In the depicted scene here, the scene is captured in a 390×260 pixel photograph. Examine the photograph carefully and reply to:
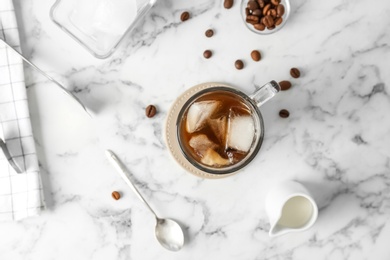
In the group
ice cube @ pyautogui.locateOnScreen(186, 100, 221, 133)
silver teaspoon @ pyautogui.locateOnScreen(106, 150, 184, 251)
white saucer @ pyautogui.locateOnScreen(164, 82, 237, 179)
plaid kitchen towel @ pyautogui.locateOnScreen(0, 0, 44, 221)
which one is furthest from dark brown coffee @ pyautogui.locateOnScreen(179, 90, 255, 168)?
plaid kitchen towel @ pyautogui.locateOnScreen(0, 0, 44, 221)

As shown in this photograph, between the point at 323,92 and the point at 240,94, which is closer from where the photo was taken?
the point at 240,94

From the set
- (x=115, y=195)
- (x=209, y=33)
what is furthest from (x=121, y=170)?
(x=209, y=33)

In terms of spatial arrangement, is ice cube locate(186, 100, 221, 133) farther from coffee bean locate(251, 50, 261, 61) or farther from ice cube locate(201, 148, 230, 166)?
coffee bean locate(251, 50, 261, 61)

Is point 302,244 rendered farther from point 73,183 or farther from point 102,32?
point 102,32

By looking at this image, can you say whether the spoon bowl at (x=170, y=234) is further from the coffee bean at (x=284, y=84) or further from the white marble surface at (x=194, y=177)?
the coffee bean at (x=284, y=84)

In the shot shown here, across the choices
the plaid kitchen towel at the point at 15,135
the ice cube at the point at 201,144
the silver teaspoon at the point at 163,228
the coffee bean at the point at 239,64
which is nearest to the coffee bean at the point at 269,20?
the coffee bean at the point at 239,64

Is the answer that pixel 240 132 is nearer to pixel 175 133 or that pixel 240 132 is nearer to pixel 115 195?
pixel 175 133

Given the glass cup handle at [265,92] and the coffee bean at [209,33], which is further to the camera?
the coffee bean at [209,33]

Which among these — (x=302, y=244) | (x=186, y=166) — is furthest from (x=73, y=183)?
(x=302, y=244)
